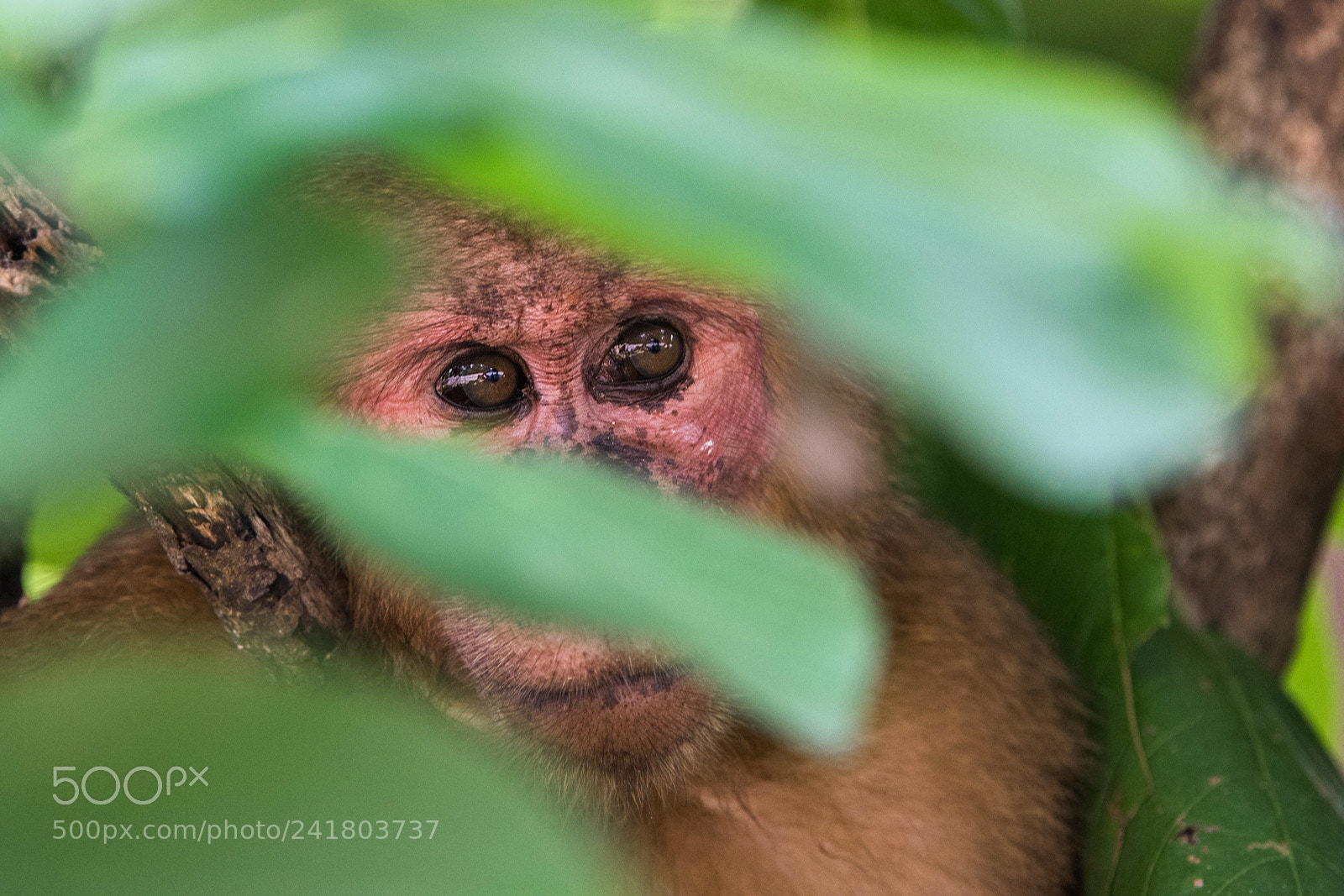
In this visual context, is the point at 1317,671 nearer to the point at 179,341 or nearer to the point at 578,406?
the point at 578,406

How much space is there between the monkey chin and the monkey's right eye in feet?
1.00

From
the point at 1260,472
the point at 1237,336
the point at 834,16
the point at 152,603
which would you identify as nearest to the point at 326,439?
the point at 1237,336

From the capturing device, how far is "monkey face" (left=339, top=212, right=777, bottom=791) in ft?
5.75

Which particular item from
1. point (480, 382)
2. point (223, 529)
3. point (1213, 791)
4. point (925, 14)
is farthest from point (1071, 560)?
point (223, 529)

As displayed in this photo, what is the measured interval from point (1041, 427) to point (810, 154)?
0.12 meters

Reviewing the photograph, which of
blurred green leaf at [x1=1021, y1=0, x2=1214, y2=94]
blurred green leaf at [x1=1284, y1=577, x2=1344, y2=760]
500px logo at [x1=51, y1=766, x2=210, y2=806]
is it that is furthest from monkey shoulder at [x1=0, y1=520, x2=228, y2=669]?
blurred green leaf at [x1=1284, y1=577, x2=1344, y2=760]

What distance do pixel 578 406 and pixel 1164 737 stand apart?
3.95 feet

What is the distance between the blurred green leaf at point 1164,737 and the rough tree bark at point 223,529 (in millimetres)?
1418

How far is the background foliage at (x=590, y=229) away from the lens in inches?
15.0

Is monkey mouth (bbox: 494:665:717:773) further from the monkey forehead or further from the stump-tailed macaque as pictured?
the monkey forehead

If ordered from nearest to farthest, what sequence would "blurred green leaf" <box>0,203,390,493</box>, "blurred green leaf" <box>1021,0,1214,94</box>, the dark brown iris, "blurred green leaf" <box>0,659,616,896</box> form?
"blurred green leaf" <box>0,203,390,493</box>
"blurred green leaf" <box>0,659,616,896</box>
the dark brown iris
"blurred green leaf" <box>1021,0,1214,94</box>

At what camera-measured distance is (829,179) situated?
41cm

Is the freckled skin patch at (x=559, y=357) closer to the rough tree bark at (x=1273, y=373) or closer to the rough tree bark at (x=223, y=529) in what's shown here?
the rough tree bark at (x=223, y=529)

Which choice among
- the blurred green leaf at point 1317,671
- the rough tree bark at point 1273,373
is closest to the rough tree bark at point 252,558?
the rough tree bark at point 1273,373
